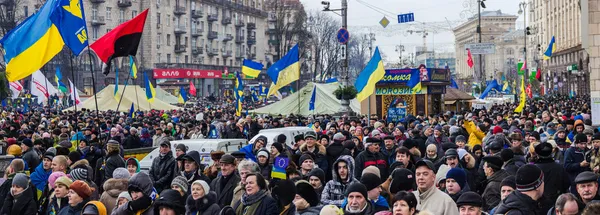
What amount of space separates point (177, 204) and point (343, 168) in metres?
2.23

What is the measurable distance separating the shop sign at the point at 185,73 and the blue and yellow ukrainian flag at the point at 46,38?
5873 cm

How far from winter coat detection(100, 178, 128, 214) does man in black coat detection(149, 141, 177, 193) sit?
335 cm

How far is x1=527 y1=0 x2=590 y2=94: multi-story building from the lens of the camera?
6506cm

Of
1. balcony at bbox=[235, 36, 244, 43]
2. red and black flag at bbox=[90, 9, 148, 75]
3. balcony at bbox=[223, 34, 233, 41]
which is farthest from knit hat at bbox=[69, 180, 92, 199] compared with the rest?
balcony at bbox=[235, 36, 244, 43]

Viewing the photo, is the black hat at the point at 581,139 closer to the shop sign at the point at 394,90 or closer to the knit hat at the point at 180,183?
the knit hat at the point at 180,183

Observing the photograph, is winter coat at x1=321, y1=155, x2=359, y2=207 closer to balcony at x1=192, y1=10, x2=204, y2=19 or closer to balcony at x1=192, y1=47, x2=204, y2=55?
balcony at x1=192, y1=10, x2=204, y2=19

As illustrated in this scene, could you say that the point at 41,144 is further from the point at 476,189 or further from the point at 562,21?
the point at 562,21

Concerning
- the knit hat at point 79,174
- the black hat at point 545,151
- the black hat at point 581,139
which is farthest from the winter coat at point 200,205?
the black hat at point 581,139

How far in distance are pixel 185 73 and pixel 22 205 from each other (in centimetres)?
7034

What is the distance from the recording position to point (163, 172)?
11859 mm

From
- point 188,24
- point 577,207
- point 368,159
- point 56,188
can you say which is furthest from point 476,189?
point 188,24

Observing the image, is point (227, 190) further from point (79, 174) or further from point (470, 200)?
point (470, 200)

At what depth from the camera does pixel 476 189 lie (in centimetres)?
1059

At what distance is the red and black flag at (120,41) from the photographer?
15.8 metres
